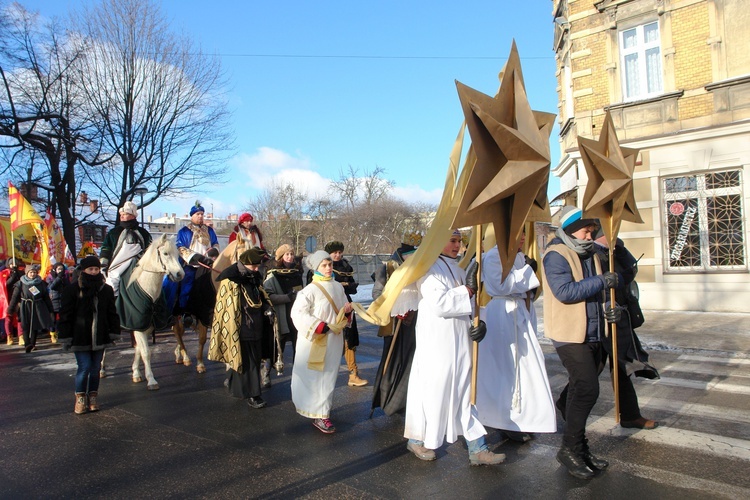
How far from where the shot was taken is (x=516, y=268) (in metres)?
4.71

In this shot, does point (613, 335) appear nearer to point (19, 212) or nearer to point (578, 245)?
point (578, 245)

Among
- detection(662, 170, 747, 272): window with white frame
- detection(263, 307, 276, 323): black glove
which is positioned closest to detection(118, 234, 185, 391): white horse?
detection(263, 307, 276, 323): black glove

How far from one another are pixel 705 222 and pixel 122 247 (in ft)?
43.8

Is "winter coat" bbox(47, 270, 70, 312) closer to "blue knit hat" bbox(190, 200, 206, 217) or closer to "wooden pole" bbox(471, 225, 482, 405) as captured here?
"blue knit hat" bbox(190, 200, 206, 217)

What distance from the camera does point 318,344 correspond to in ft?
18.4

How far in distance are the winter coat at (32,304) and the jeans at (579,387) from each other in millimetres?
11465

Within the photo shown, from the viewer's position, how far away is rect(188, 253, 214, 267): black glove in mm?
8672

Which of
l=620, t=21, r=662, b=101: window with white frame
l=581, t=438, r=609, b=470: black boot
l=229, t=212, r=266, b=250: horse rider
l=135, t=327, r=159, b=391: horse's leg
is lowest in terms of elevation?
l=581, t=438, r=609, b=470: black boot

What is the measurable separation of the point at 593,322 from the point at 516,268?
28.9 inches

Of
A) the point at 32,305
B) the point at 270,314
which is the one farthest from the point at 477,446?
the point at 32,305

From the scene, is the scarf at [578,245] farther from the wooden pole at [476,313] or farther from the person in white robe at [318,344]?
the person in white robe at [318,344]

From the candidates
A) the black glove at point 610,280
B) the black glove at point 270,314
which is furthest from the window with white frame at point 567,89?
the black glove at point 610,280

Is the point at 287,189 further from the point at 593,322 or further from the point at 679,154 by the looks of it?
the point at 593,322

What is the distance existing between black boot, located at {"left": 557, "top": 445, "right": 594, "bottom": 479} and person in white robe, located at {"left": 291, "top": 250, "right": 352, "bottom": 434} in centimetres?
221
